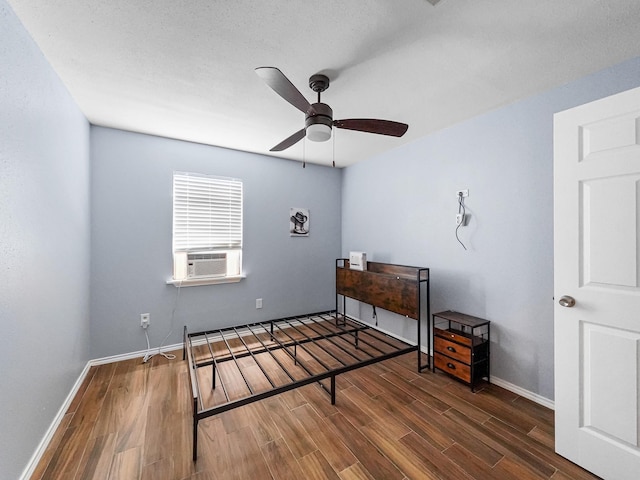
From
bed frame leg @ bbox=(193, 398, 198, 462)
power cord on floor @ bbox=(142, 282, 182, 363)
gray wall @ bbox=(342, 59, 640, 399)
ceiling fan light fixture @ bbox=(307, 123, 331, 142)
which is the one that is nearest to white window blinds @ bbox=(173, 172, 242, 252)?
power cord on floor @ bbox=(142, 282, 182, 363)

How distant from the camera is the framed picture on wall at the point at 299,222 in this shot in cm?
383

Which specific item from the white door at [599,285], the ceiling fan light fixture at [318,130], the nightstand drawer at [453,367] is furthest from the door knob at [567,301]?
the ceiling fan light fixture at [318,130]

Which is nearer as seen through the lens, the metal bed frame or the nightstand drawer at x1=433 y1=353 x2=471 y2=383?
the metal bed frame

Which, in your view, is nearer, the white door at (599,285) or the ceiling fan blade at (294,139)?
the white door at (599,285)

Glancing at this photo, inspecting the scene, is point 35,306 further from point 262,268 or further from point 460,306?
point 460,306

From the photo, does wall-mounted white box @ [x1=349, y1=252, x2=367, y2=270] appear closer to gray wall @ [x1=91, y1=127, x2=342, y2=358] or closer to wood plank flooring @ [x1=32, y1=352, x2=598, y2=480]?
gray wall @ [x1=91, y1=127, x2=342, y2=358]

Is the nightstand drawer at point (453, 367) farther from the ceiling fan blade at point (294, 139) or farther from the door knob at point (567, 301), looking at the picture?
the ceiling fan blade at point (294, 139)

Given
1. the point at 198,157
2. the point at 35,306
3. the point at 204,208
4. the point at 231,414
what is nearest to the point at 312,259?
the point at 204,208

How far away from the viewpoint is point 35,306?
59.7 inches

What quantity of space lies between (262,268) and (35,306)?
2.25 metres

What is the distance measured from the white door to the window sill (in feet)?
10.2

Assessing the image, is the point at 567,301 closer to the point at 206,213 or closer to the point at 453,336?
the point at 453,336

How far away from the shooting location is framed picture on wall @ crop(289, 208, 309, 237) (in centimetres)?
383

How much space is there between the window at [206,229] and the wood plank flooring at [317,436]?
123cm
